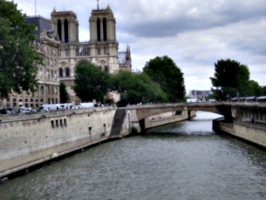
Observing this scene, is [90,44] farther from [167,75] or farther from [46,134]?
[46,134]

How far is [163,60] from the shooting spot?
14250cm

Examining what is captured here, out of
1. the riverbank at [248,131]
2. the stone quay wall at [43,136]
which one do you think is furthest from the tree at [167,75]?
the stone quay wall at [43,136]

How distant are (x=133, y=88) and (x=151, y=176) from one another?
70.4m

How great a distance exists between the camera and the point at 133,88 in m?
110

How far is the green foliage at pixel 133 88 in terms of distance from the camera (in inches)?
4299

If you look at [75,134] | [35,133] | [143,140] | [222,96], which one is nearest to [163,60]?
[222,96]

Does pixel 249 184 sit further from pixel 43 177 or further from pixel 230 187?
pixel 43 177

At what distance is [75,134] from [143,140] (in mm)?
14397

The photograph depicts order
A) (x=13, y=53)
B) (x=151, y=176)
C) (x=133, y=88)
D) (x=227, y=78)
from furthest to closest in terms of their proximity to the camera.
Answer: (x=227, y=78)
(x=133, y=88)
(x=13, y=53)
(x=151, y=176)

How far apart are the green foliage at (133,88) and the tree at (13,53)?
5475cm

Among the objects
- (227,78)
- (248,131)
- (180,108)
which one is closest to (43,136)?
(248,131)

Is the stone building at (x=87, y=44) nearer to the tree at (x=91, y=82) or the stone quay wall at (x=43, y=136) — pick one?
the tree at (x=91, y=82)

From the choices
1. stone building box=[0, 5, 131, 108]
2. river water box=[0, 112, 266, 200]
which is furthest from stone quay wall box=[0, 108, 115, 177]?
stone building box=[0, 5, 131, 108]

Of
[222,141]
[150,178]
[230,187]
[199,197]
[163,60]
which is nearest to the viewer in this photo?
[199,197]
